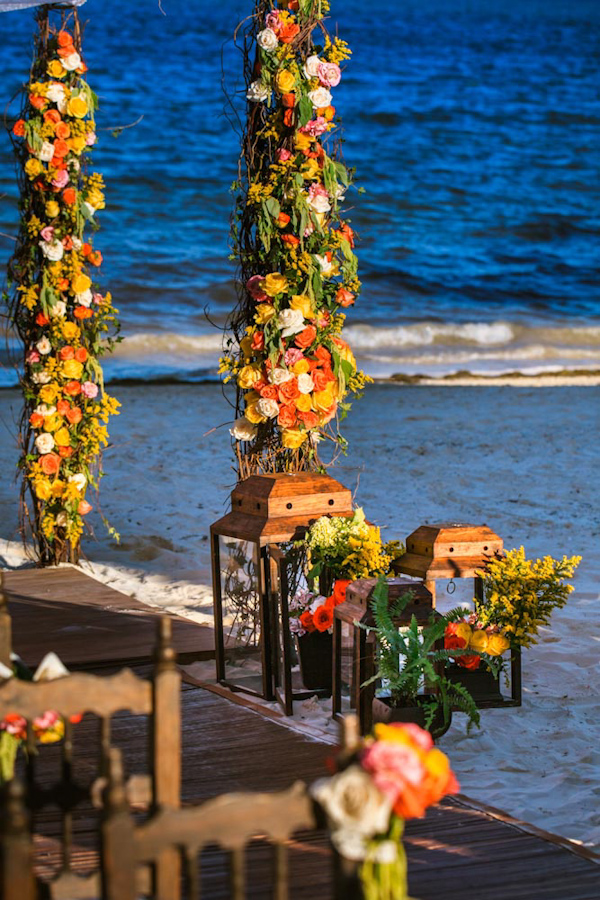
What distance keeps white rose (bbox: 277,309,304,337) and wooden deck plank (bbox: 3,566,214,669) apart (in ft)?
4.37

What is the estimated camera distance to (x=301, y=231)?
4.76 m

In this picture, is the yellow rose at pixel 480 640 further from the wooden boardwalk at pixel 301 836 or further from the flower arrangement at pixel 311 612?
the wooden boardwalk at pixel 301 836

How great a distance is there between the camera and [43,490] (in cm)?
641

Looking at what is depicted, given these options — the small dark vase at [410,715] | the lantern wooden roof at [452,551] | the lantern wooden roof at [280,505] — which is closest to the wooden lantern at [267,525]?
the lantern wooden roof at [280,505]

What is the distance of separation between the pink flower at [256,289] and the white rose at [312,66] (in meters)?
0.78

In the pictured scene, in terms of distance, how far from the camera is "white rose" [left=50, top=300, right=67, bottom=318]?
20.7 ft

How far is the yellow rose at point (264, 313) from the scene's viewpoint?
4.77 meters

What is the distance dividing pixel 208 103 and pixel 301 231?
2330cm

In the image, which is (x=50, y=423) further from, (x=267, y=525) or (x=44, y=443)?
(x=267, y=525)

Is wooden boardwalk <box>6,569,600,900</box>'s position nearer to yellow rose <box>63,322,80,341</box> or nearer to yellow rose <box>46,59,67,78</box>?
yellow rose <box>63,322,80,341</box>

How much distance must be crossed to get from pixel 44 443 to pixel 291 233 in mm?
2145

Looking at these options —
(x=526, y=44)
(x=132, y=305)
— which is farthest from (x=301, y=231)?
(x=526, y=44)

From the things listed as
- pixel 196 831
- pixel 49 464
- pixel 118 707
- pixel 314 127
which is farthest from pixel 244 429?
pixel 196 831

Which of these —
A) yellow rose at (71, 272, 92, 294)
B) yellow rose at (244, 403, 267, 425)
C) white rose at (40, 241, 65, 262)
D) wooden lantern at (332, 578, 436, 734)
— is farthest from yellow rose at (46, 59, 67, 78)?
wooden lantern at (332, 578, 436, 734)
